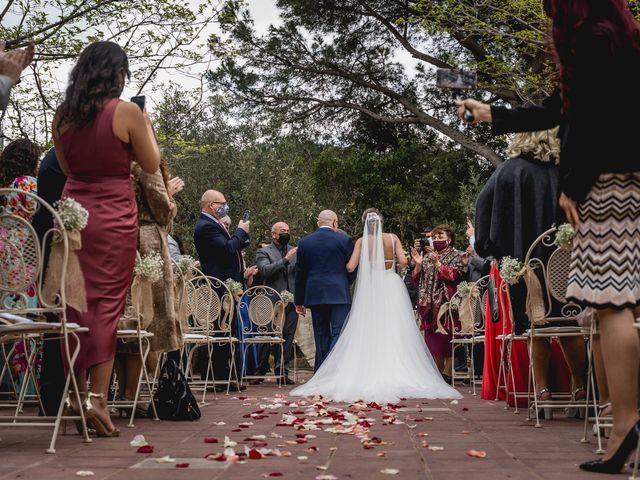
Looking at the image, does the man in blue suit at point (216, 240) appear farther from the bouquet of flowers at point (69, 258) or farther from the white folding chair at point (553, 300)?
the bouquet of flowers at point (69, 258)

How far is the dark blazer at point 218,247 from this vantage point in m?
9.61

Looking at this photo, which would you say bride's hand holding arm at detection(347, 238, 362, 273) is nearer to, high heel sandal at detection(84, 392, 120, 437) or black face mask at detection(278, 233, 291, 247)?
black face mask at detection(278, 233, 291, 247)

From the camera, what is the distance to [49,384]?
18.3 feet

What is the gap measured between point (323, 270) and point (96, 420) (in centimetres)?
588

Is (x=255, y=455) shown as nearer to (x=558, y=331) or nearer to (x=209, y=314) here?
(x=558, y=331)

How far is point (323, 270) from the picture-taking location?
34.1 feet

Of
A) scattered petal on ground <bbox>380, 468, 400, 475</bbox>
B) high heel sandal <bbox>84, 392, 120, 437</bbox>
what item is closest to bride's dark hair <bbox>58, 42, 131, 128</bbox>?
high heel sandal <bbox>84, 392, 120, 437</bbox>

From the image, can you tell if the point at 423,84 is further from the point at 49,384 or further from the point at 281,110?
the point at 49,384

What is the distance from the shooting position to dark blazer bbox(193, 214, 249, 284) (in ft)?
31.5

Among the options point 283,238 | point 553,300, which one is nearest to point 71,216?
point 553,300

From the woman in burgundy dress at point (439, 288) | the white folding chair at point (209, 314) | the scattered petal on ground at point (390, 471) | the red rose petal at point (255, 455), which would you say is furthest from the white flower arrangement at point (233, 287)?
the scattered petal on ground at point (390, 471)

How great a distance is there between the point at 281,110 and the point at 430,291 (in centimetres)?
1284

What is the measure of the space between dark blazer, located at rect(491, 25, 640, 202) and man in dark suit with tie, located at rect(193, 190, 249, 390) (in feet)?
20.6

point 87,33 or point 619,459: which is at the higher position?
point 87,33
